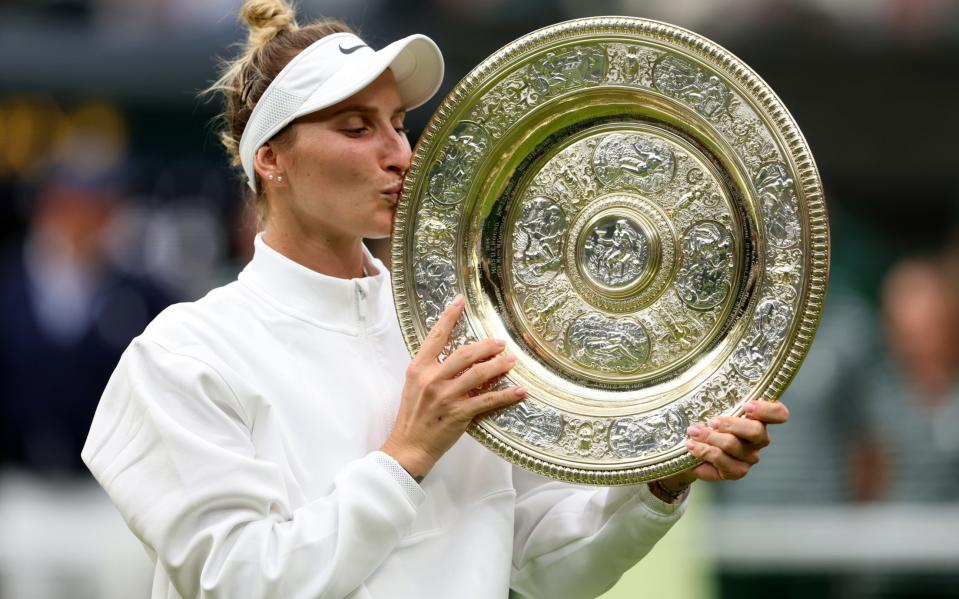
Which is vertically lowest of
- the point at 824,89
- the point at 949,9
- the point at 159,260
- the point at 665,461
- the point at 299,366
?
the point at 159,260

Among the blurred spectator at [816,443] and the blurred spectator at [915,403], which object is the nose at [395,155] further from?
the blurred spectator at [915,403]

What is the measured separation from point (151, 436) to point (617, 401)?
78 cm

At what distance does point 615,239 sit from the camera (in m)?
3.01

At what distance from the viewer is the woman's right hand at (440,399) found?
9.30ft

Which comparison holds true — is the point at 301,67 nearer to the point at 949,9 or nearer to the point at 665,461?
the point at 665,461

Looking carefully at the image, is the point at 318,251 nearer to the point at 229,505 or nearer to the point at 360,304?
the point at 360,304

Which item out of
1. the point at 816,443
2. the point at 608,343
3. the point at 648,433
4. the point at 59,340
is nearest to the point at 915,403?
the point at 816,443

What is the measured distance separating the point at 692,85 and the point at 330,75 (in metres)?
0.62

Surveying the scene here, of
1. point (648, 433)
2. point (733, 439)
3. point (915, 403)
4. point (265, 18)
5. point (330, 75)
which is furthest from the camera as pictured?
point (915, 403)

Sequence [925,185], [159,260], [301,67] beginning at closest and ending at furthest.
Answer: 1. [301,67]
2. [159,260]
3. [925,185]

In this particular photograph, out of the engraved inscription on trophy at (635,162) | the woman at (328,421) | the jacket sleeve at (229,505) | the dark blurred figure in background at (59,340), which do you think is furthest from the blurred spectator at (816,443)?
the jacket sleeve at (229,505)

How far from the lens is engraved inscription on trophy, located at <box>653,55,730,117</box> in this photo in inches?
113

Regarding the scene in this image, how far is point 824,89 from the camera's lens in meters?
A: 8.38

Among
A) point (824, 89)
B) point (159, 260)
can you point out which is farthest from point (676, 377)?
point (824, 89)
